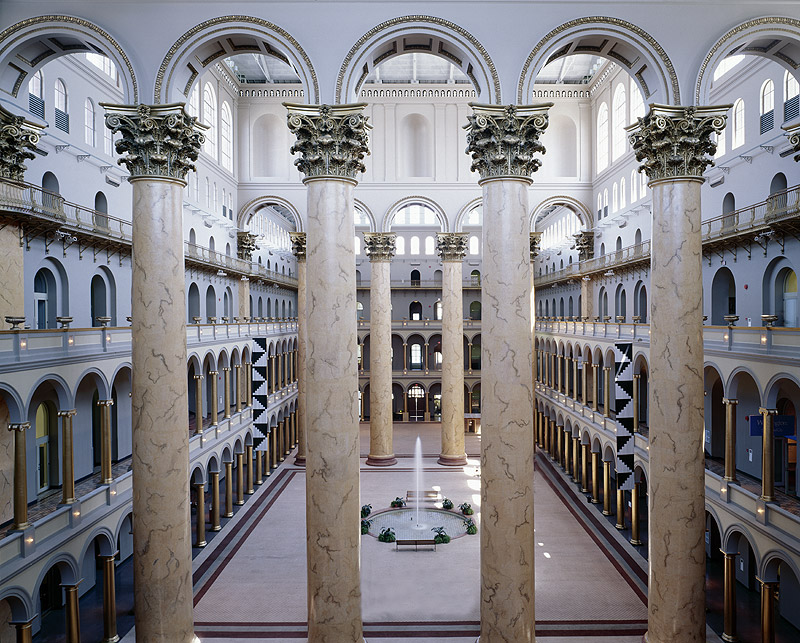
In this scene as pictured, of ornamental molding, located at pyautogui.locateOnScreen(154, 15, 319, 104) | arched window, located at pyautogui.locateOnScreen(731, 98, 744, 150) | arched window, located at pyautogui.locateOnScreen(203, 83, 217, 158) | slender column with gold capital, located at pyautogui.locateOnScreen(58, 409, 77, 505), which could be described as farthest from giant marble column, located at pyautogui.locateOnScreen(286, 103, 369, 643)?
arched window, located at pyautogui.locateOnScreen(203, 83, 217, 158)

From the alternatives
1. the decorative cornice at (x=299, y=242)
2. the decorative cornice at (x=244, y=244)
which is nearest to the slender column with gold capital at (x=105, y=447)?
the decorative cornice at (x=299, y=242)

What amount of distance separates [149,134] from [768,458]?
1390 cm

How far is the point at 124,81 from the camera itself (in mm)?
9523

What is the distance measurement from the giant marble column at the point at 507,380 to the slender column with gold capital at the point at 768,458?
266 inches

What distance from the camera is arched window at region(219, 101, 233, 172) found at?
28453 millimetres

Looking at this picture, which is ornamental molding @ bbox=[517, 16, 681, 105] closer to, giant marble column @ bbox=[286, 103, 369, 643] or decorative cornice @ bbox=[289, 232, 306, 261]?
giant marble column @ bbox=[286, 103, 369, 643]

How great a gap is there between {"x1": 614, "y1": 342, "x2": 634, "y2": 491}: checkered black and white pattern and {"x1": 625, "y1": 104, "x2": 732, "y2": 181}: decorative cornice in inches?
421

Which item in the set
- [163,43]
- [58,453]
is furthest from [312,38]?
[58,453]

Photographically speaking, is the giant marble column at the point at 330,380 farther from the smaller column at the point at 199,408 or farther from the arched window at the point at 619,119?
the arched window at the point at 619,119

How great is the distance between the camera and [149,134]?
30.9 ft

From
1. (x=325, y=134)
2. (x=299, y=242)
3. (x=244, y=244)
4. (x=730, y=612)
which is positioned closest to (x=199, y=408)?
(x=299, y=242)

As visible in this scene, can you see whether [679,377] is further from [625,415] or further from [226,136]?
[226,136]

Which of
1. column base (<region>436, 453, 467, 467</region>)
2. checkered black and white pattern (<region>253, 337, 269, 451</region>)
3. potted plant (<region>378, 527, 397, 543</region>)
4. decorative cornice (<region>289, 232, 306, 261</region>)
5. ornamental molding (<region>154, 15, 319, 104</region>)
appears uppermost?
ornamental molding (<region>154, 15, 319, 104</region>)

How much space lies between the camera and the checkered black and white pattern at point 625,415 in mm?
19578
